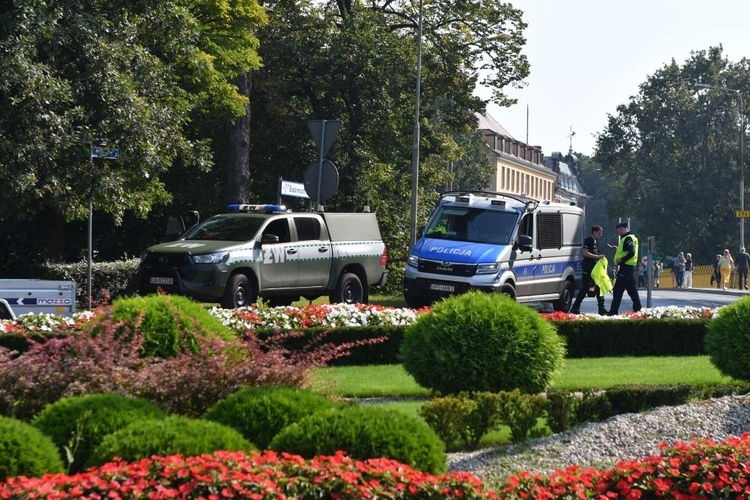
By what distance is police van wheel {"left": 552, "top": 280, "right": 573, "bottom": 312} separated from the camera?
26.3 metres

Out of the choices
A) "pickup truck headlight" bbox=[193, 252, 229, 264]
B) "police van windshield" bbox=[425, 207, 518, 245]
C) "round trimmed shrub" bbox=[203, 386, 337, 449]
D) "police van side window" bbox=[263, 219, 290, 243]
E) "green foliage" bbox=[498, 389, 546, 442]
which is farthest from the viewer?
"police van windshield" bbox=[425, 207, 518, 245]

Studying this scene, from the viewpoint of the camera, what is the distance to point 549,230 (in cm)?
2517

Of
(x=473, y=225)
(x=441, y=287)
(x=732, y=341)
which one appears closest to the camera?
(x=732, y=341)

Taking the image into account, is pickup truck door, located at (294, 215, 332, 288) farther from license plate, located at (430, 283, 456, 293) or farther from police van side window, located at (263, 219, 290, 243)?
license plate, located at (430, 283, 456, 293)

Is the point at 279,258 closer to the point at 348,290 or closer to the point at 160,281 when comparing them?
the point at 160,281

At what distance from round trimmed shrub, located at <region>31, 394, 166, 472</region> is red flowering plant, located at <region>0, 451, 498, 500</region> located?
649 mm

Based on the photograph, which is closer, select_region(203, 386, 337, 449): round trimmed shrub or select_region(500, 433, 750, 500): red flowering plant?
select_region(500, 433, 750, 500): red flowering plant

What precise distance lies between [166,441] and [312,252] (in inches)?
656

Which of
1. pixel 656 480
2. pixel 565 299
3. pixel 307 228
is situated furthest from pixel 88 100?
pixel 656 480

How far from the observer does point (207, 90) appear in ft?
108

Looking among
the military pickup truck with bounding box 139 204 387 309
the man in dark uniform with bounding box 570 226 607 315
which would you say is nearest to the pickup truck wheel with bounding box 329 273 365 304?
the military pickup truck with bounding box 139 204 387 309

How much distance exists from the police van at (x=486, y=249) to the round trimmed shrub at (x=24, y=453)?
16.7m

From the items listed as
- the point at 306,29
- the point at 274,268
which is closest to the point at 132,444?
the point at 274,268

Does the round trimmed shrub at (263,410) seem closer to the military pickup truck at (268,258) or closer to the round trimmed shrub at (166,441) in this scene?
the round trimmed shrub at (166,441)
